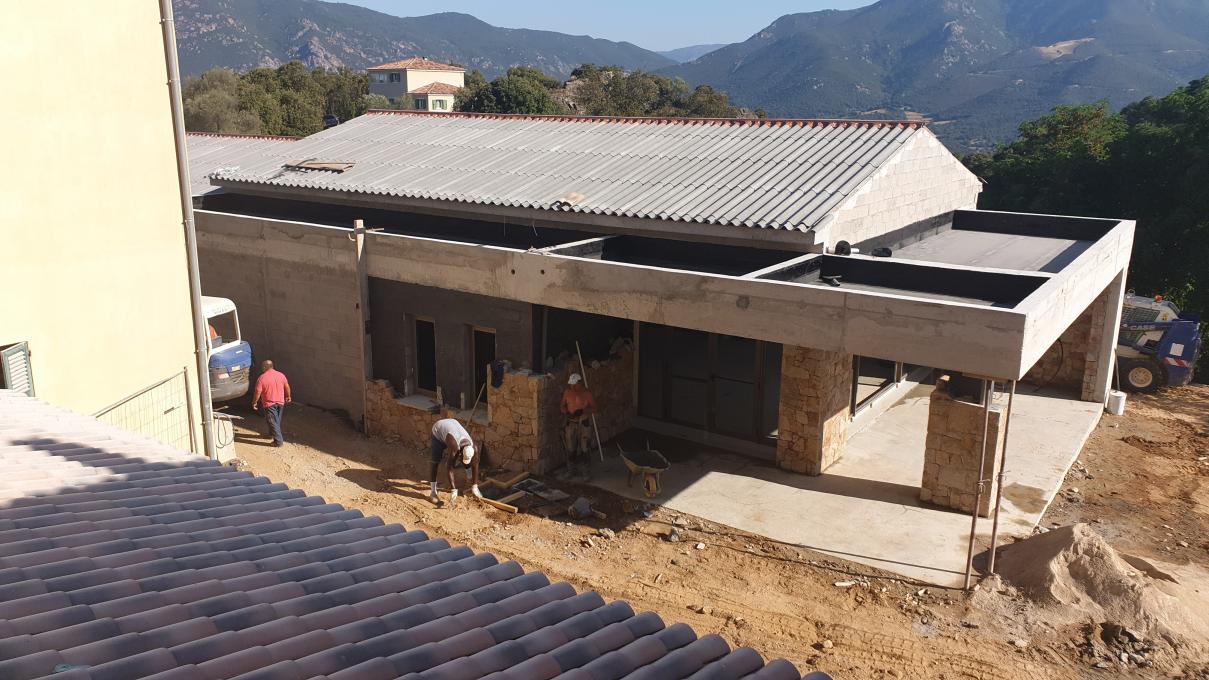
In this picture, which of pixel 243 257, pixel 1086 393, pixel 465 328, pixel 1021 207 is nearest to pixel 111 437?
pixel 465 328

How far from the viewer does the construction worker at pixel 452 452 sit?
13.4m

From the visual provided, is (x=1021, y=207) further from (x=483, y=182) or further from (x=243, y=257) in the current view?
(x=243, y=257)

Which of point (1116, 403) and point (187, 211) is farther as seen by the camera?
point (1116, 403)

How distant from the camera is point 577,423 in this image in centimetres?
1466

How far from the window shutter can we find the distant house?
329 feet

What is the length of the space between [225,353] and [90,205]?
16.9 feet

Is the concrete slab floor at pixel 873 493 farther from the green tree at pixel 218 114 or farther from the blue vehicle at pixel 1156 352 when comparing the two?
the green tree at pixel 218 114

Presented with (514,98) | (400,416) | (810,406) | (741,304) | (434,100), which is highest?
(434,100)

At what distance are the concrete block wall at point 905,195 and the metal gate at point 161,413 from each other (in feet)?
32.7

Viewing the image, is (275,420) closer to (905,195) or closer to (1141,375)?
(905,195)

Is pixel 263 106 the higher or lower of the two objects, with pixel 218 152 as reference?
higher

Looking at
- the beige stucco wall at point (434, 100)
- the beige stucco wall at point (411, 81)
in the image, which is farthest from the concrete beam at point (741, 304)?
the beige stucco wall at point (411, 81)

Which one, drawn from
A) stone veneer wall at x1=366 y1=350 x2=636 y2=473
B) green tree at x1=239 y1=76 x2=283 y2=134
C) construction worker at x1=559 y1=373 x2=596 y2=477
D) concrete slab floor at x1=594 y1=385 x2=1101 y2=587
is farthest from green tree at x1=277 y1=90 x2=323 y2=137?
concrete slab floor at x1=594 y1=385 x2=1101 y2=587

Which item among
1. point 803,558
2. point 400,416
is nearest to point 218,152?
point 400,416
